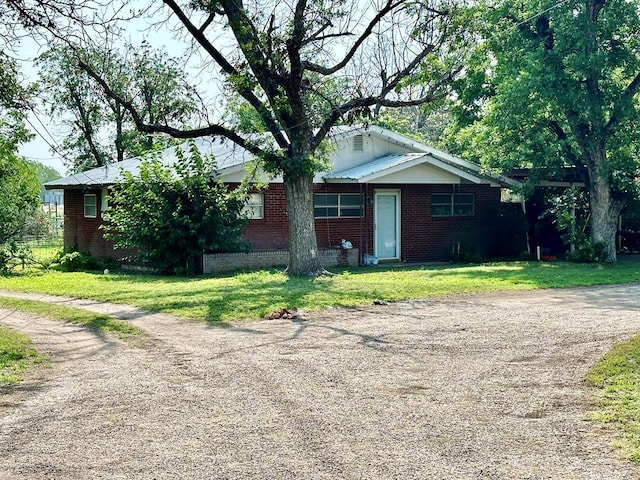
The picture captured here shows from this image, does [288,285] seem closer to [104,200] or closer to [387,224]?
[387,224]

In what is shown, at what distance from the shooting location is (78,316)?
1337cm

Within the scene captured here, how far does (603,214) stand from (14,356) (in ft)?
58.0

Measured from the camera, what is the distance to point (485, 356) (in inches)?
377

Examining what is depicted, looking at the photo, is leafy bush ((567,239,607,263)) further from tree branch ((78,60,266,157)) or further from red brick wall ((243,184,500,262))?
tree branch ((78,60,266,157))

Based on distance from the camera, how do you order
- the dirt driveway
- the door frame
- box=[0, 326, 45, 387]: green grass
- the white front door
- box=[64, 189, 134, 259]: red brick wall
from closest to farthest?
1. the dirt driveway
2. box=[0, 326, 45, 387]: green grass
3. the door frame
4. the white front door
5. box=[64, 189, 134, 259]: red brick wall

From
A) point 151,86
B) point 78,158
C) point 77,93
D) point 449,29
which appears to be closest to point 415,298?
point 449,29

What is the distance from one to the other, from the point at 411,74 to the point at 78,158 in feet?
88.9

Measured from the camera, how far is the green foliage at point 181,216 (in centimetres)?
2047

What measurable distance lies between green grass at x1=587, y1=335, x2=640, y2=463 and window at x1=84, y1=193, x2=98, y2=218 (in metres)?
20.2

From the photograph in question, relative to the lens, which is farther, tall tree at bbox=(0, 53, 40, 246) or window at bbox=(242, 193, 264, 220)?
window at bbox=(242, 193, 264, 220)

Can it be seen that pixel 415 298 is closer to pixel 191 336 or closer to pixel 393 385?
pixel 191 336

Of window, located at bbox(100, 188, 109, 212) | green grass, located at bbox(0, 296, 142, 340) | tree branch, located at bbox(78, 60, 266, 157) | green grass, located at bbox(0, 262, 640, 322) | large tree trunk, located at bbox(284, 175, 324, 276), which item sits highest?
tree branch, located at bbox(78, 60, 266, 157)

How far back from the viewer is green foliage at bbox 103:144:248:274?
20.5 m

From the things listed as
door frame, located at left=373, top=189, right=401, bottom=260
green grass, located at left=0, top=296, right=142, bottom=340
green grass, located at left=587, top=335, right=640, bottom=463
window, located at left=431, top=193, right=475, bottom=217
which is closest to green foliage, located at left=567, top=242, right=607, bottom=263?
window, located at left=431, top=193, right=475, bottom=217
